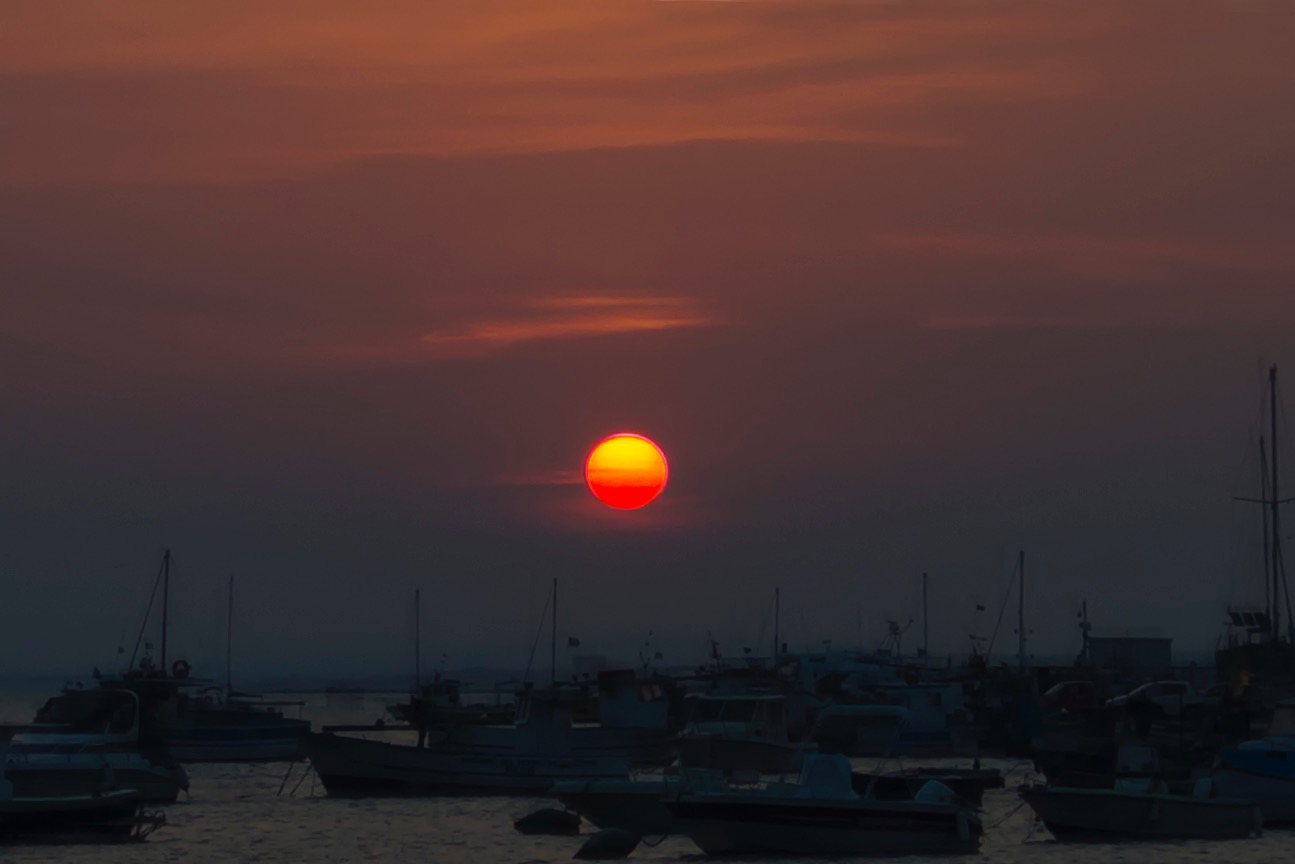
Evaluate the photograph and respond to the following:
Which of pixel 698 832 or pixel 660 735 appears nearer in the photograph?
pixel 698 832

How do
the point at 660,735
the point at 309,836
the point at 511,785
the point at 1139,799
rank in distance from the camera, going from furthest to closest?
the point at 660,735 < the point at 511,785 < the point at 309,836 < the point at 1139,799

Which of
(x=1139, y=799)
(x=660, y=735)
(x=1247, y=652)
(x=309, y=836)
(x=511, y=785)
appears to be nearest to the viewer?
(x=1139, y=799)

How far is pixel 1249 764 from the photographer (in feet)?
201

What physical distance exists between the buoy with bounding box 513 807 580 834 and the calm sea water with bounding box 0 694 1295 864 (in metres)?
0.82

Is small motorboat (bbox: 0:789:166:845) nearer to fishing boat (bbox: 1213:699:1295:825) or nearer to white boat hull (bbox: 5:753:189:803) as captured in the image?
white boat hull (bbox: 5:753:189:803)

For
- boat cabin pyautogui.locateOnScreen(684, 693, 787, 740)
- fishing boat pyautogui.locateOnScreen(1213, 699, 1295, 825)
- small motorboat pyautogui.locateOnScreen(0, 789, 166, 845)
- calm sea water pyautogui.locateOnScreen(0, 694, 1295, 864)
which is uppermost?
boat cabin pyautogui.locateOnScreen(684, 693, 787, 740)

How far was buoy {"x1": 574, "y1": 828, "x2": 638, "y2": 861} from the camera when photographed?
58062mm

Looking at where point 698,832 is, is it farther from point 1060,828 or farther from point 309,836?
point 309,836

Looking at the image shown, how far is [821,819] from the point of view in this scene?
51.7 m

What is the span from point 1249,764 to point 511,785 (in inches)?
1078

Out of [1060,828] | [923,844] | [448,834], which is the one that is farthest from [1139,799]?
[448,834]

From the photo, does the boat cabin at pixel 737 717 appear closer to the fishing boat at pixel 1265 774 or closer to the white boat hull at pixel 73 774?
the fishing boat at pixel 1265 774

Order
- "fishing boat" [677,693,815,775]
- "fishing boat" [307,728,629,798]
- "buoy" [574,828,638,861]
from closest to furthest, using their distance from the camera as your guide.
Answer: "buoy" [574,828,638,861] → "fishing boat" [677,693,815,775] → "fishing boat" [307,728,629,798]

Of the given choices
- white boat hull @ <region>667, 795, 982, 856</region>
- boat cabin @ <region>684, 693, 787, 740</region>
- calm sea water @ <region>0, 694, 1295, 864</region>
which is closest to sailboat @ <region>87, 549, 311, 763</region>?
calm sea water @ <region>0, 694, 1295, 864</region>
